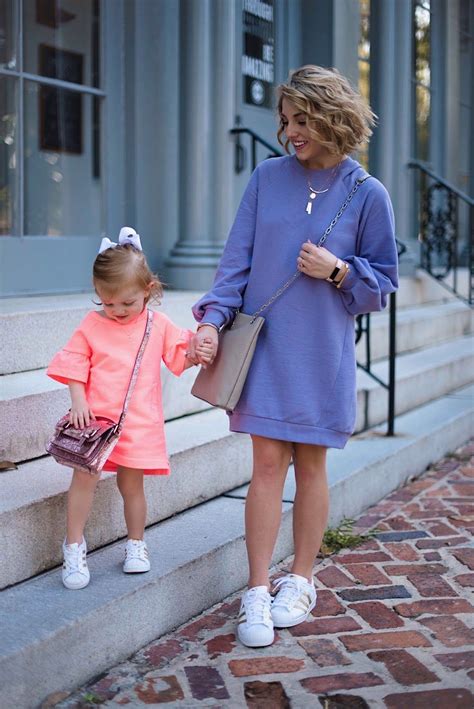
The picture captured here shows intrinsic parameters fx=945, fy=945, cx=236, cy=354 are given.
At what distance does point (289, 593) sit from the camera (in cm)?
314

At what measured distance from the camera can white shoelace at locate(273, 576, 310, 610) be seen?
3.12 m

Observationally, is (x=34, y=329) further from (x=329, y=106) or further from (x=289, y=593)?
(x=329, y=106)

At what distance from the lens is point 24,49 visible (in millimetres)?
5055

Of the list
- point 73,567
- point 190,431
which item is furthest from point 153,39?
point 73,567

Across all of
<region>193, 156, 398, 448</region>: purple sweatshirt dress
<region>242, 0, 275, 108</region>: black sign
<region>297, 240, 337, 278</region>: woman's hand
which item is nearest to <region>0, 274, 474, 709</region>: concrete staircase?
<region>193, 156, 398, 448</region>: purple sweatshirt dress

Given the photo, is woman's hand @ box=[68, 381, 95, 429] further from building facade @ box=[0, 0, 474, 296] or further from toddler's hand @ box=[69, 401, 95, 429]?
building facade @ box=[0, 0, 474, 296]

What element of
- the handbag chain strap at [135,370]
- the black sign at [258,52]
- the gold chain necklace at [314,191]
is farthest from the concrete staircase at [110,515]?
the black sign at [258,52]

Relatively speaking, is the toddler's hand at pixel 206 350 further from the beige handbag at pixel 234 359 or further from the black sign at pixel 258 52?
the black sign at pixel 258 52

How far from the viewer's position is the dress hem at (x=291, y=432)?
2943 mm

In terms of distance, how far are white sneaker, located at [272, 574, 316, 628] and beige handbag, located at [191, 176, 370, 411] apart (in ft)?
2.19

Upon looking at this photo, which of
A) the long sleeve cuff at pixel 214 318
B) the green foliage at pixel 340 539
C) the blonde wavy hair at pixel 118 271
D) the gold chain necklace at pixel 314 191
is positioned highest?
the gold chain necklace at pixel 314 191

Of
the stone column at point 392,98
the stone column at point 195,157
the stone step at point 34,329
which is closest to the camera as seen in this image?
the stone step at point 34,329

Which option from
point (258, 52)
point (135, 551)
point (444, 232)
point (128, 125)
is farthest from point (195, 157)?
point (444, 232)

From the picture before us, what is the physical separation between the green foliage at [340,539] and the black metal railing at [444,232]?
4265mm
